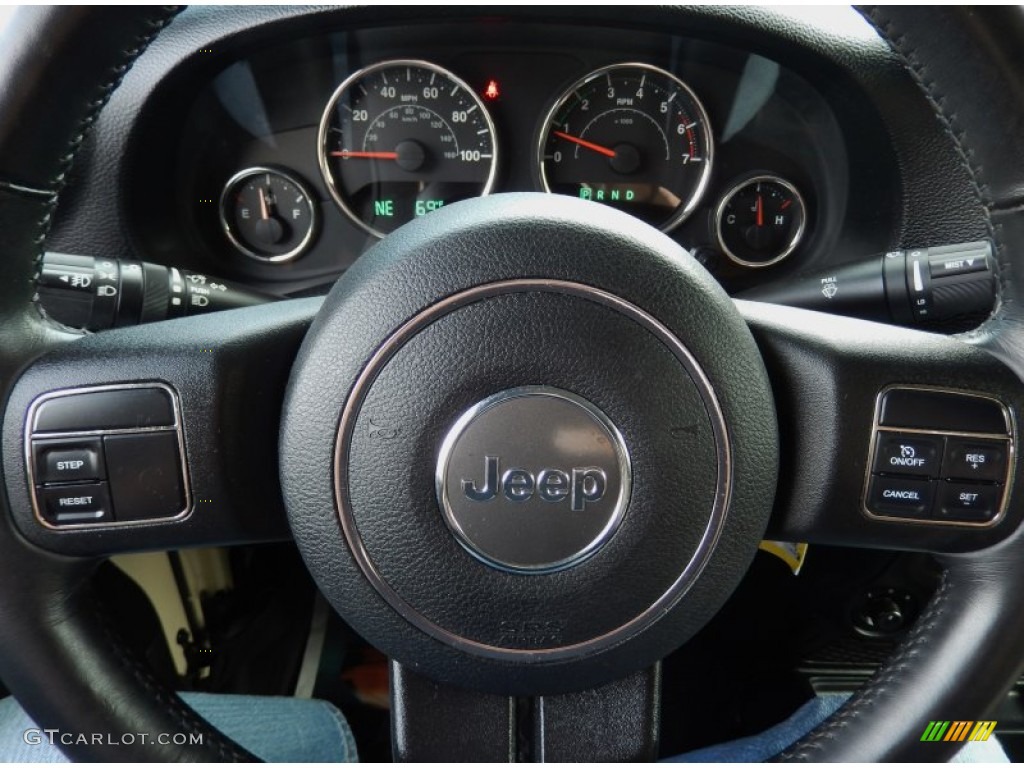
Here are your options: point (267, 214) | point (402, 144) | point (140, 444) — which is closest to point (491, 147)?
point (402, 144)

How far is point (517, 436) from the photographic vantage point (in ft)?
2.49

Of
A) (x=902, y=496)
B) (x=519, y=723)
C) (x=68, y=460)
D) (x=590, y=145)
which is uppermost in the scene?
(x=590, y=145)

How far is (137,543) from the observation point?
86 cm

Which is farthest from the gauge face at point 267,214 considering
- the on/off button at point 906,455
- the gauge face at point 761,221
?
the on/off button at point 906,455

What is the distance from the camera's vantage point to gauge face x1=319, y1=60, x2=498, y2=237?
1667 millimetres

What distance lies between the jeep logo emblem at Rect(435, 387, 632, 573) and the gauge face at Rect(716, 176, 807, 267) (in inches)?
40.9

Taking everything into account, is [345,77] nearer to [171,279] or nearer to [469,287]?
[171,279]

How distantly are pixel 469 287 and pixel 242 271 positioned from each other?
109 cm

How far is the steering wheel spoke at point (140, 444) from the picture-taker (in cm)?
83

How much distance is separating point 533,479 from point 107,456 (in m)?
0.37

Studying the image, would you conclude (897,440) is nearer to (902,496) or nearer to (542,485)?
(902,496)

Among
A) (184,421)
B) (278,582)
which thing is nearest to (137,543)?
(184,421)

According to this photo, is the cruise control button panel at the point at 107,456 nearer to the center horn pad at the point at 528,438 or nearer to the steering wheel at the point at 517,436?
the steering wheel at the point at 517,436

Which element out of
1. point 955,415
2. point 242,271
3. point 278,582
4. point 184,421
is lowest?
point 278,582
